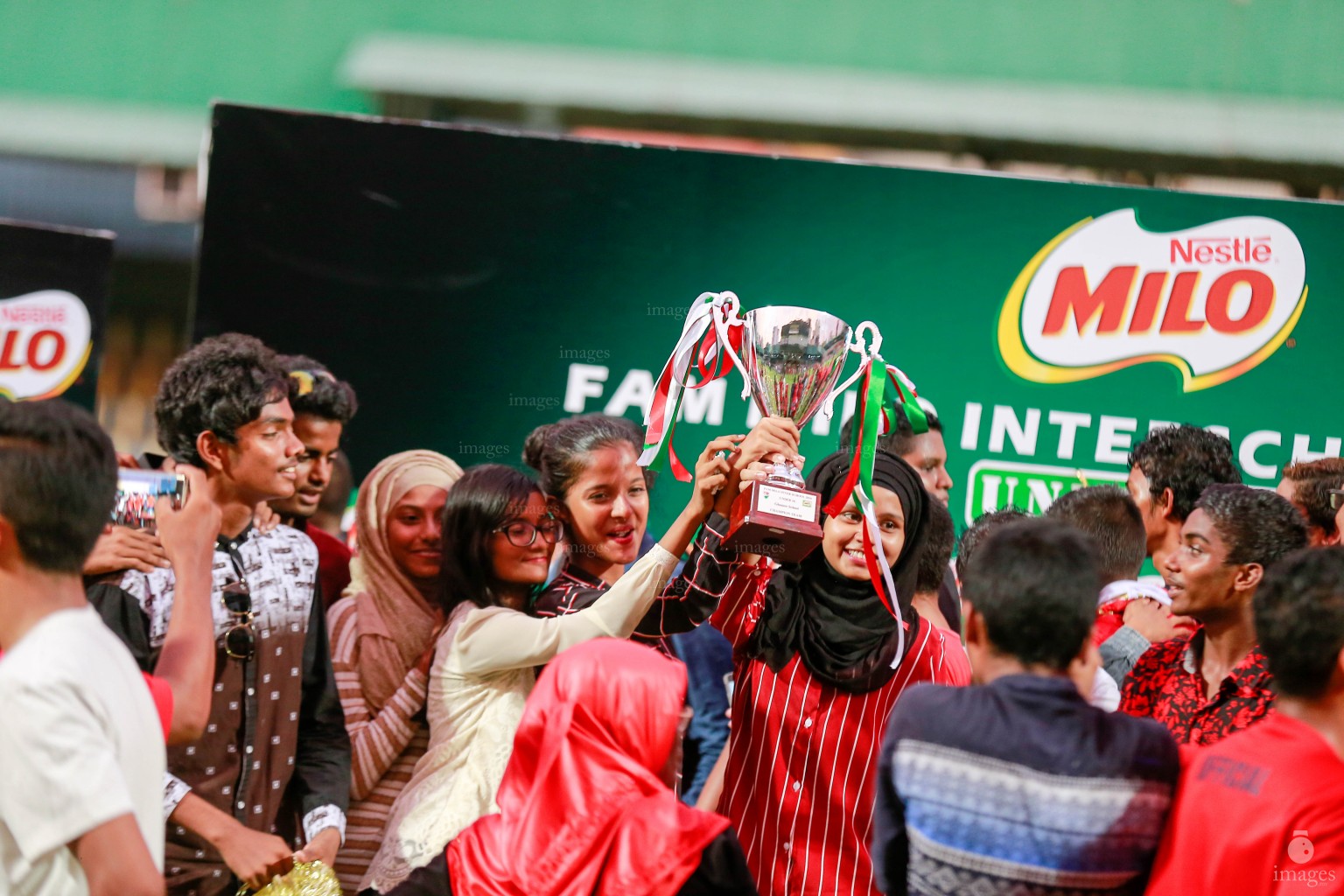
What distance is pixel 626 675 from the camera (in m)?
2.21

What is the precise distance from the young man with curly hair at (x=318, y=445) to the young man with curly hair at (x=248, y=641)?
78cm

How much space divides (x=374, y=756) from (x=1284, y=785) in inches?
85.4

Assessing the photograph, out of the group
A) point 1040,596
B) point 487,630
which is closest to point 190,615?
point 487,630

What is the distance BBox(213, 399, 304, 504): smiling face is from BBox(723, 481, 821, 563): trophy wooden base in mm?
1055

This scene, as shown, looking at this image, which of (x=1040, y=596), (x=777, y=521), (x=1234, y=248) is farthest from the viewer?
(x=1234, y=248)

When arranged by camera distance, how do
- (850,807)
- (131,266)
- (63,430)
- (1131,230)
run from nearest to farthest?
(63,430) → (850,807) → (1131,230) → (131,266)

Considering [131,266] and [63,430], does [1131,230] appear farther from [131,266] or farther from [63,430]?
[131,266]

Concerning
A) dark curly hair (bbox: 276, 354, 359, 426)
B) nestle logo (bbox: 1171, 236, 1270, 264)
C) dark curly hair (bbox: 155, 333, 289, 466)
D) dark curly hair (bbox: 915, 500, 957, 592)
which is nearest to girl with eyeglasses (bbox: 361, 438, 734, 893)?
dark curly hair (bbox: 155, 333, 289, 466)

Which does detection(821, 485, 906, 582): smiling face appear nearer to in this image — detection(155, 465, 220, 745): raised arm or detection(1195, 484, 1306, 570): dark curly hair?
detection(1195, 484, 1306, 570): dark curly hair

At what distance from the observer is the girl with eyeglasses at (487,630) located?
2859 mm

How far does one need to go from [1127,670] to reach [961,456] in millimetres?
1404

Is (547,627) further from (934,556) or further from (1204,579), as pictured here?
(1204,579)

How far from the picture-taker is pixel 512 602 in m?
3.28

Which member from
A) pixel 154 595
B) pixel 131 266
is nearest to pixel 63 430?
pixel 154 595
